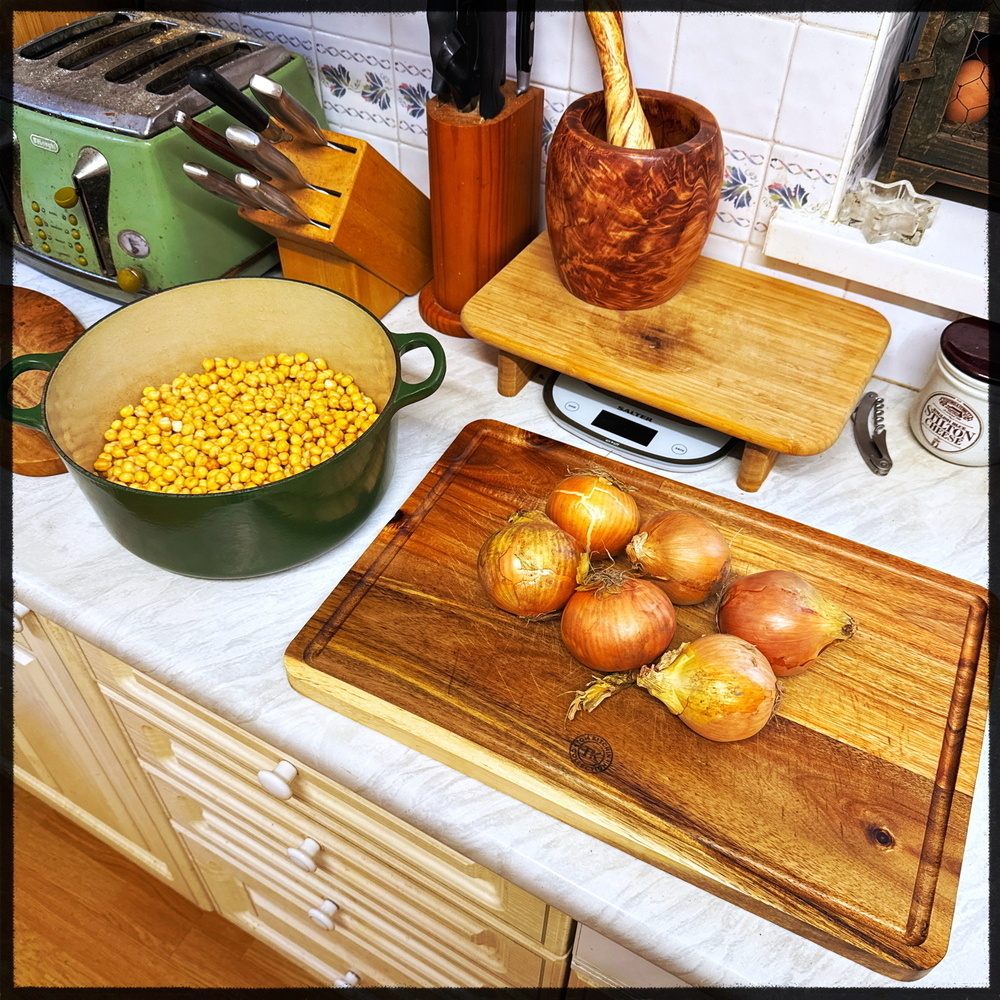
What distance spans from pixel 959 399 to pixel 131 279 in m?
0.91

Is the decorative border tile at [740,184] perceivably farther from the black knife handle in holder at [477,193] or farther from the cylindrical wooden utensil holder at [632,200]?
the black knife handle in holder at [477,193]

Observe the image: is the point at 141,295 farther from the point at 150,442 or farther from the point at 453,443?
the point at 453,443

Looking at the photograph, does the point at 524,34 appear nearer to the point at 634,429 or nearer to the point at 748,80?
the point at 748,80

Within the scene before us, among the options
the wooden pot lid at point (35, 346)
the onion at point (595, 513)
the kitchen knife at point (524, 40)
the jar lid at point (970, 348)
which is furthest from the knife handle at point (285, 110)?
the jar lid at point (970, 348)

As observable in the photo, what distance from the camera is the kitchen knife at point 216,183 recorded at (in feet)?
2.99

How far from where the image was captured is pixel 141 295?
1070 millimetres

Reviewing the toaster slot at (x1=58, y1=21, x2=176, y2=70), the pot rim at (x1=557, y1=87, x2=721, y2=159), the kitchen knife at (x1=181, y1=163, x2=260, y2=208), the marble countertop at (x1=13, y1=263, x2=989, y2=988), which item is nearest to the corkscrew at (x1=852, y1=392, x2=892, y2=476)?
the marble countertop at (x1=13, y1=263, x2=989, y2=988)

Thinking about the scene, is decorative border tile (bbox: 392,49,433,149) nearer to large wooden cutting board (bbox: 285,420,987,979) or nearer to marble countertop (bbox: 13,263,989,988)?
marble countertop (bbox: 13,263,989,988)

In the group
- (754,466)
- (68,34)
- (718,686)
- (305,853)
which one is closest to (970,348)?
(754,466)

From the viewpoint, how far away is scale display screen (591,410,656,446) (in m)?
0.94

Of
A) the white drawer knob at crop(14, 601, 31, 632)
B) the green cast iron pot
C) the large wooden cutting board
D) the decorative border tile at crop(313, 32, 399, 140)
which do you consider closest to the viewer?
the large wooden cutting board

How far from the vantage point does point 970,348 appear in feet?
2.83

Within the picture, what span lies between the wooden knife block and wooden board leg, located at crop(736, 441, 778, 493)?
1.54ft

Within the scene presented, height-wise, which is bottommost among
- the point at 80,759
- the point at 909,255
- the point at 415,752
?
the point at 80,759
